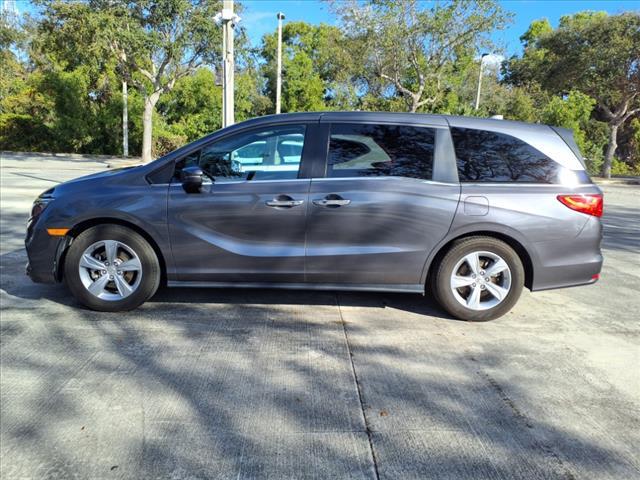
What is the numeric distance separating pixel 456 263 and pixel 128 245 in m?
2.83

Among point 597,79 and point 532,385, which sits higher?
point 597,79

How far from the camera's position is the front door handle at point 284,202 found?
4305 mm

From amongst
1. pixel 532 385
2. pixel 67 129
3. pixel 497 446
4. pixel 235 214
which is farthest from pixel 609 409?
pixel 67 129

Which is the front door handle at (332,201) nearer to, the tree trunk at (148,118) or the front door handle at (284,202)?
the front door handle at (284,202)

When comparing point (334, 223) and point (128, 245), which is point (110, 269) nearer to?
point (128, 245)

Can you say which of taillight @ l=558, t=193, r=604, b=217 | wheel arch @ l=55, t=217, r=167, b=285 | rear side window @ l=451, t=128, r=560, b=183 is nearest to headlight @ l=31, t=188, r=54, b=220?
wheel arch @ l=55, t=217, r=167, b=285

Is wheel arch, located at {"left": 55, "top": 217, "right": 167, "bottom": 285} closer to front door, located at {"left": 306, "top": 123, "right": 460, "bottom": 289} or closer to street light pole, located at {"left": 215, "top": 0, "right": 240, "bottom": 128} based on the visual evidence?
front door, located at {"left": 306, "top": 123, "right": 460, "bottom": 289}

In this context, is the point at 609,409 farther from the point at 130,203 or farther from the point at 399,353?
the point at 130,203

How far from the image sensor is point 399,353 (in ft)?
12.7

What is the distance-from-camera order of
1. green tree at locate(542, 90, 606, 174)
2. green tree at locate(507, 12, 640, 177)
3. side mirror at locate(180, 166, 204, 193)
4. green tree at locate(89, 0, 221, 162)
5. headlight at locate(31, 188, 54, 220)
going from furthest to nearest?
green tree at locate(542, 90, 606, 174) < green tree at locate(507, 12, 640, 177) < green tree at locate(89, 0, 221, 162) < headlight at locate(31, 188, 54, 220) < side mirror at locate(180, 166, 204, 193)

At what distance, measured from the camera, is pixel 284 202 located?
431 cm

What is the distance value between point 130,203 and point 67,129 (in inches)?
1129

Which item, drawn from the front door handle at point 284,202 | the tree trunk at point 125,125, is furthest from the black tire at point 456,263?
the tree trunk at point 125,125

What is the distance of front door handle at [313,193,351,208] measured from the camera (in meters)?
4.29
